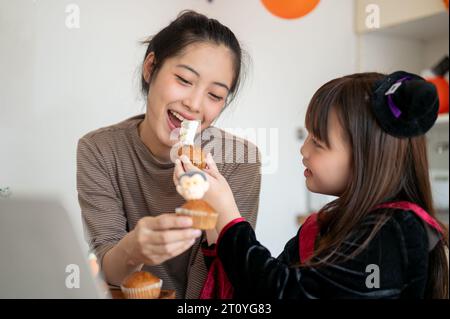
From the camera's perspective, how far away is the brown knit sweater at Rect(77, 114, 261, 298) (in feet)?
2.03

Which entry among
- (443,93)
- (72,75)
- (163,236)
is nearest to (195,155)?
(163,236)

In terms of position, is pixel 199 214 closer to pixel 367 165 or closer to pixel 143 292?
pixel 143 292

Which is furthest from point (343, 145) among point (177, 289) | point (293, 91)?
point (177, 289)

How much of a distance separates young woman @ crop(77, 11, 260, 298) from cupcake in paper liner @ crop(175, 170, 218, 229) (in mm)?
104

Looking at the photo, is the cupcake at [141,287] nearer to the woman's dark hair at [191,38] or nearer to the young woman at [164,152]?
the young woman at [164,152]

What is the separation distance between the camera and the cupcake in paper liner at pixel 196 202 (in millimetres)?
469

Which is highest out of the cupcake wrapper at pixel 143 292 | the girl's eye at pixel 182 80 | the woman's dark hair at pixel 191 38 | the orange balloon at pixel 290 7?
the orange balloon at pixel 290 7

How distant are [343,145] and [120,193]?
1.03 feet

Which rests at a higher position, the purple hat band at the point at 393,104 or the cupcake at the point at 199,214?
the purple hat band at the point at 393,104

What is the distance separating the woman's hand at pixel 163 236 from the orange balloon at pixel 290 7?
0.35 metres

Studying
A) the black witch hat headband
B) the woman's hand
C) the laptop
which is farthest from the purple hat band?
the laptop

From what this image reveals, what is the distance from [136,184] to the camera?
66 centimetres

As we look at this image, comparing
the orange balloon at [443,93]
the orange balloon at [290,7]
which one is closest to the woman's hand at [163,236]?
the orange balloon at [290,7]
